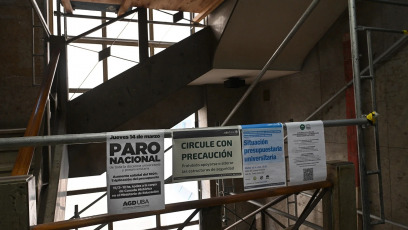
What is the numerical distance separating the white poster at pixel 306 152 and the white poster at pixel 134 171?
85 cm

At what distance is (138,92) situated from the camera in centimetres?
373

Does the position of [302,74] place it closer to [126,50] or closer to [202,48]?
[202,48]

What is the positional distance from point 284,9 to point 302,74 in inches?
65.8

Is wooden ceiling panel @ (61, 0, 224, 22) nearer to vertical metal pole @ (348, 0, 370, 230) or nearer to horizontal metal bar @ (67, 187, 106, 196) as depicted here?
vertical metal pole @ (348, 0, 370, 230)

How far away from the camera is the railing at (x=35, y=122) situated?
162 cm

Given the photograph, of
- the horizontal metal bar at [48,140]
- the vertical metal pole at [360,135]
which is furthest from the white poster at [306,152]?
the horizontal metal bar at [48,140]

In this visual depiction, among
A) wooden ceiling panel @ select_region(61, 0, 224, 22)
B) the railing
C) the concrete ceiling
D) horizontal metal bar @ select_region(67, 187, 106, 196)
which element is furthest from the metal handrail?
horizontal metal bar @ select_region(67, 187, 106, 196)

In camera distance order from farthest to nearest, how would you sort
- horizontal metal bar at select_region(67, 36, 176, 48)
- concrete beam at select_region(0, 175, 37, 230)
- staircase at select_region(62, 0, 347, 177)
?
horizontal metal bar at select_region(67, 36, 176, 48)
staircase at select_region(62, 0, 347, 177)
concrete beam at select_region(0, 175, 37, 230)

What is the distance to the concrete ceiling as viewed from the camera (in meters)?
3.73

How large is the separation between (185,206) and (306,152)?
0.88m

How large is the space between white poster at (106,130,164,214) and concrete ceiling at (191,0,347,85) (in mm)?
2777

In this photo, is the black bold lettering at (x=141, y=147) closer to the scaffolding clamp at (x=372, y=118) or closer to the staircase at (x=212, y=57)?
the scaffolding clamp at (x=372, y=118)

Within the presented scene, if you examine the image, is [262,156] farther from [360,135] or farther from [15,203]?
[15,203]

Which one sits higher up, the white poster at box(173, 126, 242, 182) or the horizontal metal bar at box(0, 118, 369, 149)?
the horizontal metal bar at box(0, 118, 369, 149)
